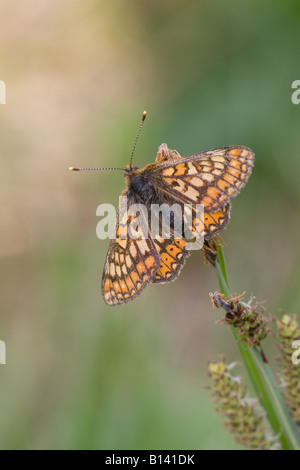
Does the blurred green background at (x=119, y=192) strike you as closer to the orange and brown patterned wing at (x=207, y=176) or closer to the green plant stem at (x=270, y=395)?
the orange and brown patterned wing at (x=207, y=176)

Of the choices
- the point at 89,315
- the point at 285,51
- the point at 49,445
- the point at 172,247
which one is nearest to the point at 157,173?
the point at 172,247

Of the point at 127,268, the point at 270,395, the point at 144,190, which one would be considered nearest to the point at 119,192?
the point at 144,190

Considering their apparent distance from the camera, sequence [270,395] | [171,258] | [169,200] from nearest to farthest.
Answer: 1. [270,395]
2. [171,258]
3. [169,200]

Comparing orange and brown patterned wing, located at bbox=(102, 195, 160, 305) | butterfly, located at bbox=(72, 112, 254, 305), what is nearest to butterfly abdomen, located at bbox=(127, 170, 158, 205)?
butterfly, located at bbox=(72, 112, 254, 305)

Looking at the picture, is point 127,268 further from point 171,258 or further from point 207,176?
Result: point 207,176

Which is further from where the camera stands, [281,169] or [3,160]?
[3,160]

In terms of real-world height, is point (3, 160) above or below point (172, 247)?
above
